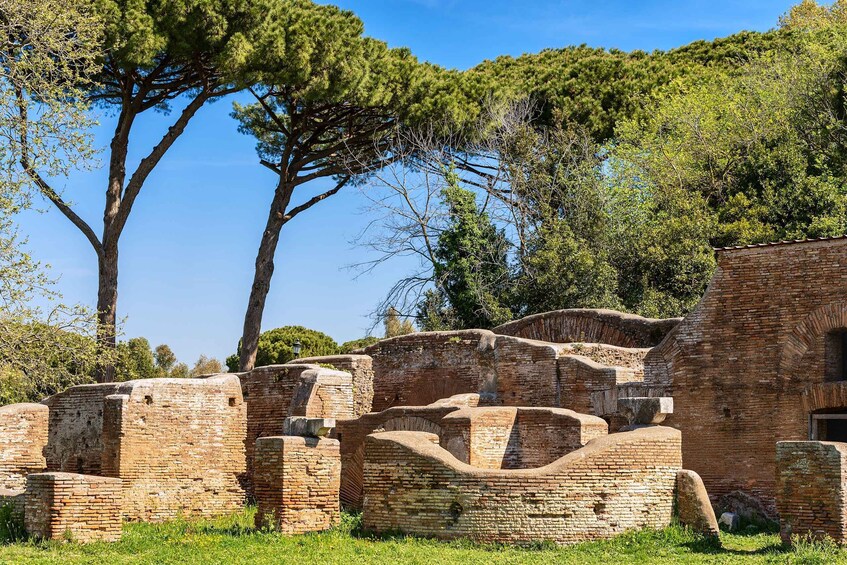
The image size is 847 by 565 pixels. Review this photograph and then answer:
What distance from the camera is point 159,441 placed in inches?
642

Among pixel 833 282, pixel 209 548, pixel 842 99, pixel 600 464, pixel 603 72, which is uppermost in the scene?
pixel 603 72

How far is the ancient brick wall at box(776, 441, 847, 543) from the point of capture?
37.3 ft

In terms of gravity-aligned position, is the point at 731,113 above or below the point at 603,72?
below

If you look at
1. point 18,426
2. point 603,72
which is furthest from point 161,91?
point 603,72

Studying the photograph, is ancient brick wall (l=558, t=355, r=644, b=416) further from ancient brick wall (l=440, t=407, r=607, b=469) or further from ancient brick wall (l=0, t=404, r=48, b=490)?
ancient brick wall (l=0, t=404, r=48, b=490)

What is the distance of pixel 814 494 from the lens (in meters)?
11.5

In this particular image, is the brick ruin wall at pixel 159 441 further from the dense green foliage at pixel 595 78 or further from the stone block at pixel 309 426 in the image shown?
the dense green foliage at pixel 595 78

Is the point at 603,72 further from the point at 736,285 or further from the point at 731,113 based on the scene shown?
the point at 736,285

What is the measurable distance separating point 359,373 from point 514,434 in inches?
179

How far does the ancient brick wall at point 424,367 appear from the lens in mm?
19016

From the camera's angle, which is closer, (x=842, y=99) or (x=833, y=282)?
(x=833, y=282)

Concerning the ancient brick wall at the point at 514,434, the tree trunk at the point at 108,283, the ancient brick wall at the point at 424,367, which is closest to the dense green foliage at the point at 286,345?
the tree trunk at the point at 108,283

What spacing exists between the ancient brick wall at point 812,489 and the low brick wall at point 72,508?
7.11m

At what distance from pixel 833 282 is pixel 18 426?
1188 cm
